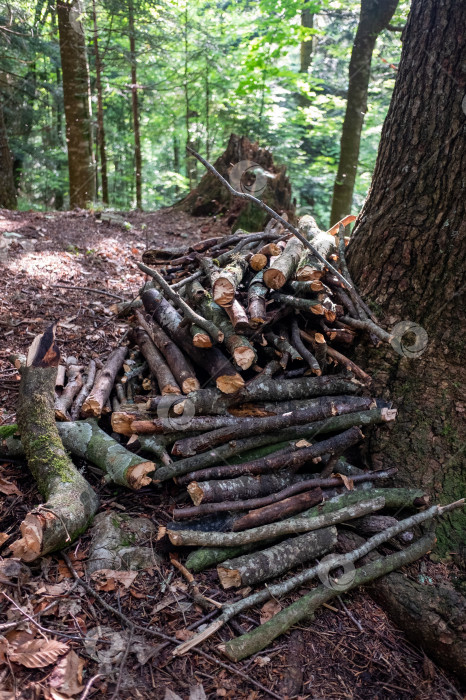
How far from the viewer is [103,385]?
12.6 feet

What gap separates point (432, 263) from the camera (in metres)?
3.52

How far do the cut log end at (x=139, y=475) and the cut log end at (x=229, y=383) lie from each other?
760 millimetres

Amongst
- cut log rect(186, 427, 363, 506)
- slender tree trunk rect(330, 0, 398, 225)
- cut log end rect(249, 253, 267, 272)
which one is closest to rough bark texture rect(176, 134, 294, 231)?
slender tree trunk rect(330, 0, 398, 225)

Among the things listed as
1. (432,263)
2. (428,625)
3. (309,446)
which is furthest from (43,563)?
(432,263)

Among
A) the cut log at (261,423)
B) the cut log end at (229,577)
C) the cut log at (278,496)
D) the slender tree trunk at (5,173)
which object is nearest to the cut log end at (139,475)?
the cut log at (261,423)

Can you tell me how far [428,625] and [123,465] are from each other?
2.27 meters

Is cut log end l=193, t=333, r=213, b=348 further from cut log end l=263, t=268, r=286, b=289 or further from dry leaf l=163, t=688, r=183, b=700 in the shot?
dry leaf l=163, t=688, r=183, b=700

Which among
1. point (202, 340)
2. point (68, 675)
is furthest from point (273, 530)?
point (202, 340)

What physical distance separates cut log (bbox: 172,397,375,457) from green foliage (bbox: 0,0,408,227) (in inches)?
400

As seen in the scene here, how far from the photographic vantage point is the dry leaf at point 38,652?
207 centimetres

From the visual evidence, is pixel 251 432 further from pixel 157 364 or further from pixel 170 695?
pixel 170 695

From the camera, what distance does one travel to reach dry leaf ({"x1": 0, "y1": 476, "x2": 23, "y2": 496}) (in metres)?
3.12

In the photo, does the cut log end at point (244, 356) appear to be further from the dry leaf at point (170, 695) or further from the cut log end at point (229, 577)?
the dry leaf at point (170, 695)

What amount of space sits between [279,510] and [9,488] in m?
1.96
